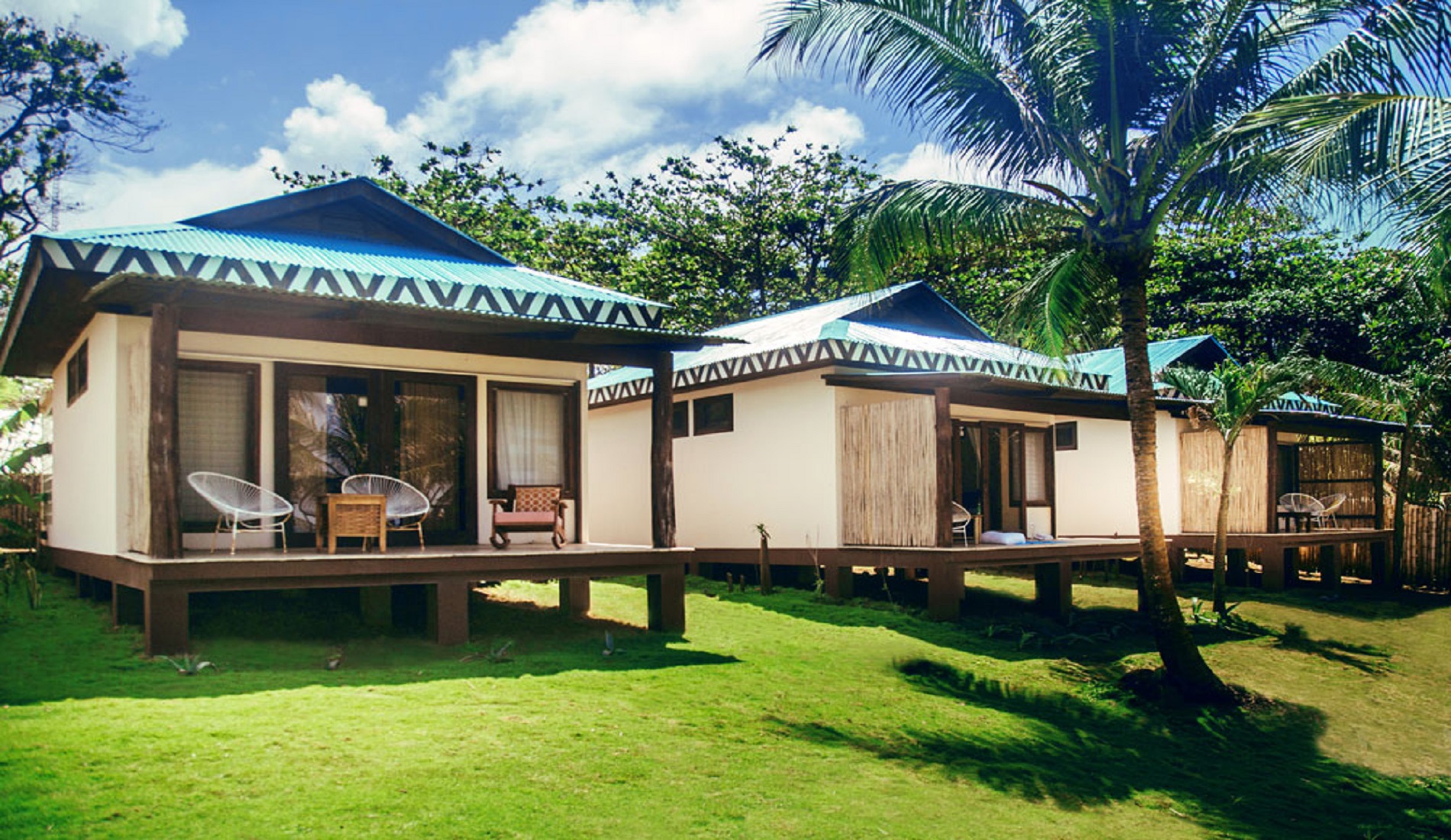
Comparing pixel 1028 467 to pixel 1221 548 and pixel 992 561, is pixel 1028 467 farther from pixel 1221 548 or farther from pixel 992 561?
pixel 992 561

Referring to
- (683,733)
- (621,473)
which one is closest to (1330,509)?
(621,473)

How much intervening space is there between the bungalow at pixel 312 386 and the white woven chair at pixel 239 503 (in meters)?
0.21

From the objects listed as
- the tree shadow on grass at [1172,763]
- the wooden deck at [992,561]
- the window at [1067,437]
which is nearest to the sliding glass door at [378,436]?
the wooden deck at [992,561]

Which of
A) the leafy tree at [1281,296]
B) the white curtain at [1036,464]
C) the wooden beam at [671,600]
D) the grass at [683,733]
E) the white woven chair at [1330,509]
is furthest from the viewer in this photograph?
the leafy tree at [1281,296]

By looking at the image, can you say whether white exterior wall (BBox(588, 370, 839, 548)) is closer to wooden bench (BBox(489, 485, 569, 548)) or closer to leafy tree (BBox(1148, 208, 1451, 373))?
wooden bench (BBox(489, 485, 569, 548))

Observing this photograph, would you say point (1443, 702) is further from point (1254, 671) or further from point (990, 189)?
point (990, 189)

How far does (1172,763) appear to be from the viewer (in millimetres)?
8609

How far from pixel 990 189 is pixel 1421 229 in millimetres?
3600

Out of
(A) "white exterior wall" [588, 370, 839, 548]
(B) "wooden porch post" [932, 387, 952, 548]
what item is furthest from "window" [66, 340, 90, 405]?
(B) "wooden porch post" [932, 387, 952, 548]

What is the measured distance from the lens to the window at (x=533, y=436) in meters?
12.7

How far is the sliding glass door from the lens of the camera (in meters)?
11.4

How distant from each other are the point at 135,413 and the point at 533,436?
4237mm

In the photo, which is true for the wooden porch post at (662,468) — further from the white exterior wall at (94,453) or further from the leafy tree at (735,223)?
the leafy tree at (735,223)

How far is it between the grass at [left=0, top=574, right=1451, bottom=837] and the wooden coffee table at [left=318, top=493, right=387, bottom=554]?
36.7 inches
